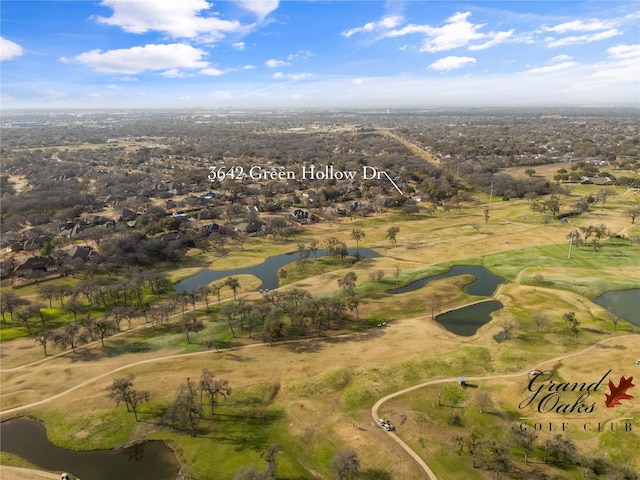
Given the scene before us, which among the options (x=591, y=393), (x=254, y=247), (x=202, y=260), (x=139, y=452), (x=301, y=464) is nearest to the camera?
(x=301, y=464)

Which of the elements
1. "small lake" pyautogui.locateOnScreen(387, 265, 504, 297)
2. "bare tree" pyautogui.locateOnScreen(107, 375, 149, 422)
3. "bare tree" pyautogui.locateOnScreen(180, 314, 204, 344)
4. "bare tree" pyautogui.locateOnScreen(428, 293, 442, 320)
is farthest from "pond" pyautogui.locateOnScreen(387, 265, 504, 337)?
"bare tree" pyautogui.locateOnScreen(107, 375, 149, 422)

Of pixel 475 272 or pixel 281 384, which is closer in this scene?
pixel 281 384

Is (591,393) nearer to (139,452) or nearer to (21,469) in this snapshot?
(139,452)

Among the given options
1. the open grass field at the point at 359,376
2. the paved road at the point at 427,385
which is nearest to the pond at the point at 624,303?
the open grass field at the point at 359,376

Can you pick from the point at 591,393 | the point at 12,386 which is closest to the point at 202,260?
the point at 12,386

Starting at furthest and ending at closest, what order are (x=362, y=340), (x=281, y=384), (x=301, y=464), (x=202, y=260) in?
(x=202, y=260) < (x=362, y=340) < (x=281, y=384) < (x=301, y=464)

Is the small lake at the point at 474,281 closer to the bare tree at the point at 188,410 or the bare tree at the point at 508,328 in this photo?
the bare tree at the point at 508,328

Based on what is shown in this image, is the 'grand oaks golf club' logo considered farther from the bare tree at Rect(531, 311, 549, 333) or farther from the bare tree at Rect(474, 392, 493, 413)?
the bare tree at Rect(531, 311, 549, 333)
